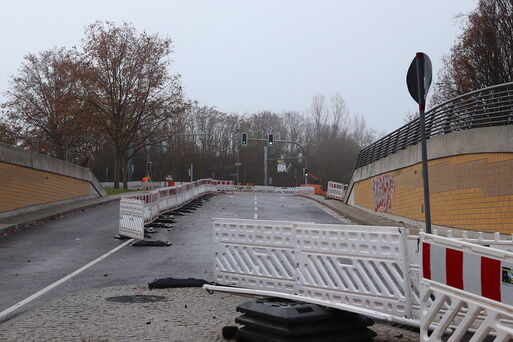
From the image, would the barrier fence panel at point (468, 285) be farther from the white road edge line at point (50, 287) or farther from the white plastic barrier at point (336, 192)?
the white plastic barrier at point (336, 192)

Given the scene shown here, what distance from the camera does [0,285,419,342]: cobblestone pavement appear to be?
6.22 meters

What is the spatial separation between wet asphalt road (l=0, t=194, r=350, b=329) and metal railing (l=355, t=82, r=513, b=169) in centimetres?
790

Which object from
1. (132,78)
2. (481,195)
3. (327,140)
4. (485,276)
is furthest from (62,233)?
(327,140)

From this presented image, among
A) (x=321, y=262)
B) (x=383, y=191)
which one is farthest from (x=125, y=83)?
(x=321, y=262)

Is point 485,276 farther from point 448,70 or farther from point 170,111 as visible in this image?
point 170,111

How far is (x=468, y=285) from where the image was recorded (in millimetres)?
4180

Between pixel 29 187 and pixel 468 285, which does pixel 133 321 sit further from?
pixel 29 187

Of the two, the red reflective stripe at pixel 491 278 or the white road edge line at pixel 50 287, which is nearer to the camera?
the red reflective stripe at pixel 491 278

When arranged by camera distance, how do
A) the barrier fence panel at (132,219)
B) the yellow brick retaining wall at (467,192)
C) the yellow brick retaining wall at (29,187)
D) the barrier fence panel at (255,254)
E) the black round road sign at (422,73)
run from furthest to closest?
the yellow brick retaining wall at (29,187) < the barrier fence panel at (132,219) < the yellow brick retaining wall at (467,192) < the barrier fence panel at (255,254) < the black round road sign at (422,73)

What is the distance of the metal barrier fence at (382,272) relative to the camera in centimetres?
400

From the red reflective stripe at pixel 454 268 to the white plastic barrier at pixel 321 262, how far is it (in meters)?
1.47

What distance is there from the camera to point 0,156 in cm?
2081

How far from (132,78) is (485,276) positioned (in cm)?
4494

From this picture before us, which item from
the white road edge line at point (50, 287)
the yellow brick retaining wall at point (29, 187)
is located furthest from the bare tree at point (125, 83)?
the white road edge line at point (50, 287)
